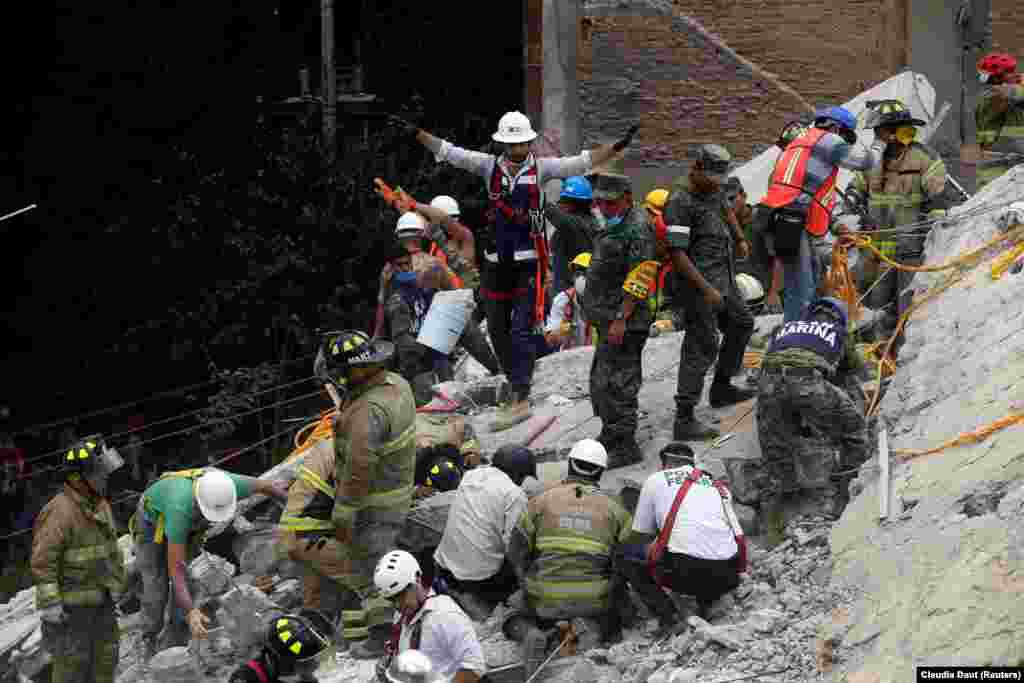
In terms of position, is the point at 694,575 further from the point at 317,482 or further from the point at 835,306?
the point at 317,482

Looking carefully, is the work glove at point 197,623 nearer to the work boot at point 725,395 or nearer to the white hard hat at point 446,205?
the work boot at point 725,395

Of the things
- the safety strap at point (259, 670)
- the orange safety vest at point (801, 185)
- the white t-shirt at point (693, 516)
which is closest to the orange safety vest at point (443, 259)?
the orange safety vest at point (801, 185)

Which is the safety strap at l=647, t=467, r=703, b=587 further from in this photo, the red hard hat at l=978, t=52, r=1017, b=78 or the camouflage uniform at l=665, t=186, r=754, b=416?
the red hard hat at l=978, t=52, r=1017, b=78

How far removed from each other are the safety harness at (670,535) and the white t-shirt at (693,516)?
1 cm

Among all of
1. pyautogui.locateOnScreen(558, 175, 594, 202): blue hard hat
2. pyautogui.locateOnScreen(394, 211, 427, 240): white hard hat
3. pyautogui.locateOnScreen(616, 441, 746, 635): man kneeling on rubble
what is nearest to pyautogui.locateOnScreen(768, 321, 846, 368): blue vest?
pyautogui.locateOnScreen(616, 441, 746, 635): man kneeling on rubble

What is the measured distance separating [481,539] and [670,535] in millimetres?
1316

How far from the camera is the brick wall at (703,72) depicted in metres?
16.2

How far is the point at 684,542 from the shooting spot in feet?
24.4

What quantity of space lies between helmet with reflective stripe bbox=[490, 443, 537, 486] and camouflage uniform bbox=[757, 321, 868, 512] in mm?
1378

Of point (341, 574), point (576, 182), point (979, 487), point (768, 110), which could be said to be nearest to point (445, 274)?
point (576, 182)

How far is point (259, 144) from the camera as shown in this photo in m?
17.9

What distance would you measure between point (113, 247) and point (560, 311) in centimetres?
753

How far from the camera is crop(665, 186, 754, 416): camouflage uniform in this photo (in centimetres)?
928

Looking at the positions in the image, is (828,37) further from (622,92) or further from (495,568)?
(495,568)
